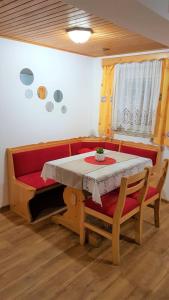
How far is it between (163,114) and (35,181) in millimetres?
2048

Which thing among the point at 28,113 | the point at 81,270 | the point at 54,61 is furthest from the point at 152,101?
the point at 81,270

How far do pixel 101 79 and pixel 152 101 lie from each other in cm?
108

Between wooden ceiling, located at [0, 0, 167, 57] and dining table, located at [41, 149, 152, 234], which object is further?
dining table, located at [41, 149, 152, 234]

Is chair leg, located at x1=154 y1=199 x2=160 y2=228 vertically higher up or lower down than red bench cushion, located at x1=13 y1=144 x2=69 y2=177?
lower down

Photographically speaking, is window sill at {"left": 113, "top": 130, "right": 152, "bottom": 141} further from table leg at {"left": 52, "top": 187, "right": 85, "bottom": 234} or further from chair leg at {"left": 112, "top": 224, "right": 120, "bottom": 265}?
Answer: chair leg at {"left": 112, "top": 224, "right": 120, "bottom": 265}

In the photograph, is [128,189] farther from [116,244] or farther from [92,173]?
[116,244]

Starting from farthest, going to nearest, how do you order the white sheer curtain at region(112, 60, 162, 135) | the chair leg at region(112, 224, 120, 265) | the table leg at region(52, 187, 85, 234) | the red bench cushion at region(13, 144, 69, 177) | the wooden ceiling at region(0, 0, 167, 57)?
the white sheer curtain at region(112, 60, 162, 135) < the red bench cushion at region(13, 144, 69, 177) < the table leg at region(52, 187, 85, 234) < the chair leg at region(112, 224, 120, 265) < the wooden ceiling at region(0, 0, 167, 57)

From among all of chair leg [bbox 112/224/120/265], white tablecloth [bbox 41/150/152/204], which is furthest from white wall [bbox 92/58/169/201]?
chair leg [bbox 112/224/120/265]

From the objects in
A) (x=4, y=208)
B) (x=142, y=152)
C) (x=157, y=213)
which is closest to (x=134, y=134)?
(x=142, y=152)

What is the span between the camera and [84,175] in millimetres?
2244

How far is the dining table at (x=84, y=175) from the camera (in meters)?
2.22

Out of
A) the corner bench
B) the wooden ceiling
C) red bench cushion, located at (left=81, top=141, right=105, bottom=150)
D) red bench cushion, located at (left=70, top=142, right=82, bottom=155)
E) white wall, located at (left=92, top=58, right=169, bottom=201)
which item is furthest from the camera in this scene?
red bench cushion, located at (left=81, top=141, right=105, bottom=150)

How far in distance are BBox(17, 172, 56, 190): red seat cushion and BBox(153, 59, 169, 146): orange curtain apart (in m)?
1.71

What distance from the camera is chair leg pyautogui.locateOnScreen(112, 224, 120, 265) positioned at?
2.13 metres
